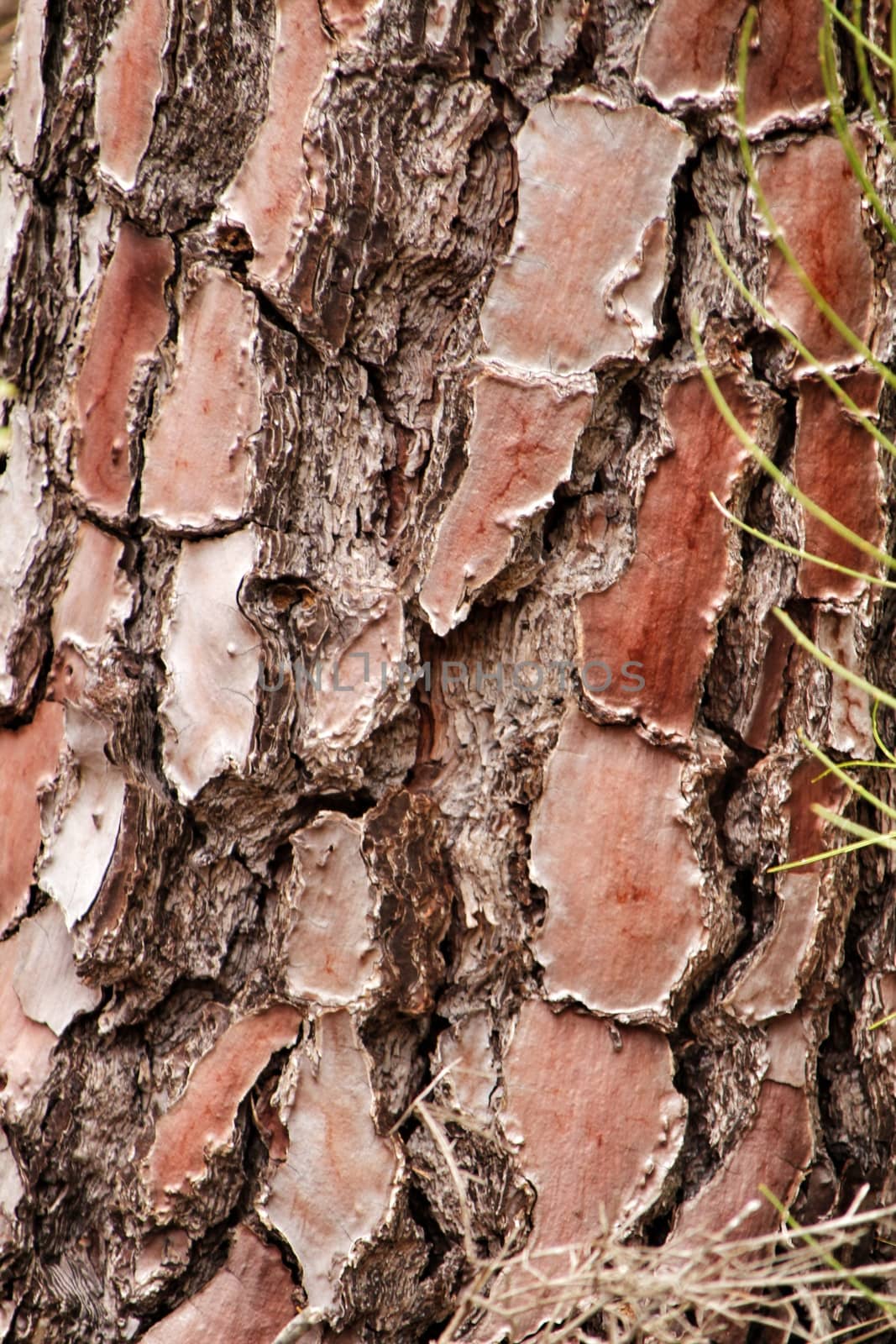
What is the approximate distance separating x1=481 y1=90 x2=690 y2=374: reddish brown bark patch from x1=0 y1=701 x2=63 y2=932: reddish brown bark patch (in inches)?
19.7

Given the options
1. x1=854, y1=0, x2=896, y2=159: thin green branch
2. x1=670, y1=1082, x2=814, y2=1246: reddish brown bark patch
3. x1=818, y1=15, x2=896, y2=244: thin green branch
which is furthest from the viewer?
x1=670, y1=1082, x2=814, y2=1246: reddish brown bark patch

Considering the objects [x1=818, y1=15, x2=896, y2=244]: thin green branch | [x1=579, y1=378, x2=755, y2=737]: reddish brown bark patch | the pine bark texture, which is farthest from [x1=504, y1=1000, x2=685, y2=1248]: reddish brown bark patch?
[x1=818, y1=15, x2=896, y2=244]: thin green branch

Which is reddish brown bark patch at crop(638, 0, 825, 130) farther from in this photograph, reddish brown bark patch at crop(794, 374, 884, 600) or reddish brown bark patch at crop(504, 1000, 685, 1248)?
reddish brown bark patch at crop(504, 1000, 685, 1248)

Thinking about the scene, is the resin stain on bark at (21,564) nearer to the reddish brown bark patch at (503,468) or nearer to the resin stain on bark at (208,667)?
the resin stain on bark at (208,667)

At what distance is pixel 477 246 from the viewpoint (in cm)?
86

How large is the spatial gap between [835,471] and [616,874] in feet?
1.17

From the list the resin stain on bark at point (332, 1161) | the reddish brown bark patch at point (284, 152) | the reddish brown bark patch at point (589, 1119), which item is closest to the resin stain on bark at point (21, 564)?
the reddish brown bark patch at point (284, 152)

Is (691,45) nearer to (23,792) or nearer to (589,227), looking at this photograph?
(589,227)

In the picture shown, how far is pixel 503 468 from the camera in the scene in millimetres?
851

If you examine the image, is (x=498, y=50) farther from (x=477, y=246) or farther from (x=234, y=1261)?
(x=234, y=1261)

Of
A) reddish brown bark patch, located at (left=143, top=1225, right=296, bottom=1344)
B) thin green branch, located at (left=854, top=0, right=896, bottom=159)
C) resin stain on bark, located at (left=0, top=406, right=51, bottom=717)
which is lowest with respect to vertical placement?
reddish brown bark patch, located at (left=143, top=1225, right=296, bottom=1344)

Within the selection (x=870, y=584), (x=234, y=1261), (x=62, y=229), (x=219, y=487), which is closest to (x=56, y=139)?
(x=62, y=229)

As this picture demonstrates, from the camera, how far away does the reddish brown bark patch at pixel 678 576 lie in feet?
2.78

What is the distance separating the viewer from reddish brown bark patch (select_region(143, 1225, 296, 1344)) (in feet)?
2.85
